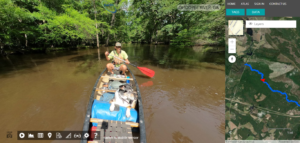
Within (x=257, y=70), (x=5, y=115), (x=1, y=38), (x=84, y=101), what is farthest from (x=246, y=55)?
(x=1, y=38)

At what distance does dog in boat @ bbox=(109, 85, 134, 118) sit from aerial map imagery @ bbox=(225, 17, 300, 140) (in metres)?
2.40

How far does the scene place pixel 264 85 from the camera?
285 centimetres

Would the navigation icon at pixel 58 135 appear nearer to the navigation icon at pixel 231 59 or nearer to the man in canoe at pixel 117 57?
the man in canoe at pixel 117 57

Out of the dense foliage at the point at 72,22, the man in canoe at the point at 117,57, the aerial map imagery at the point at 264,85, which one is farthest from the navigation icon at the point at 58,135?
the dense foliage at the point at 72,22

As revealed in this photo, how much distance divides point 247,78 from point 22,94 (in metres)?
7.57

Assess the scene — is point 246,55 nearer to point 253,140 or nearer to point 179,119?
point 253,140

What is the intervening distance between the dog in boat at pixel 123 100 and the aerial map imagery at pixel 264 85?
240cm

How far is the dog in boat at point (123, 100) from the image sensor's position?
2.49 m

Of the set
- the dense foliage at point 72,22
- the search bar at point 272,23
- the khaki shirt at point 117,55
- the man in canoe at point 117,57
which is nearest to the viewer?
the search bar at point 272,23

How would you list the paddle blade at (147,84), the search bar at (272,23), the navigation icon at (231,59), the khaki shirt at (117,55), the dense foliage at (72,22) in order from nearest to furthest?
the search bar at (272,23), the navigation icon at (231,59), the khaki shirt at (117,55), the paddle blade at (147,84), the dense foliage at (72,22)

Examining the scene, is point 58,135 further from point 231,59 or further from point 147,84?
point 231,59

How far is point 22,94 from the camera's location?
14.2 feet

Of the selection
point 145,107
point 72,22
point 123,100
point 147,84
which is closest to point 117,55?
point 147,84

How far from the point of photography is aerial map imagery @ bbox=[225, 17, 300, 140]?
255 cm
